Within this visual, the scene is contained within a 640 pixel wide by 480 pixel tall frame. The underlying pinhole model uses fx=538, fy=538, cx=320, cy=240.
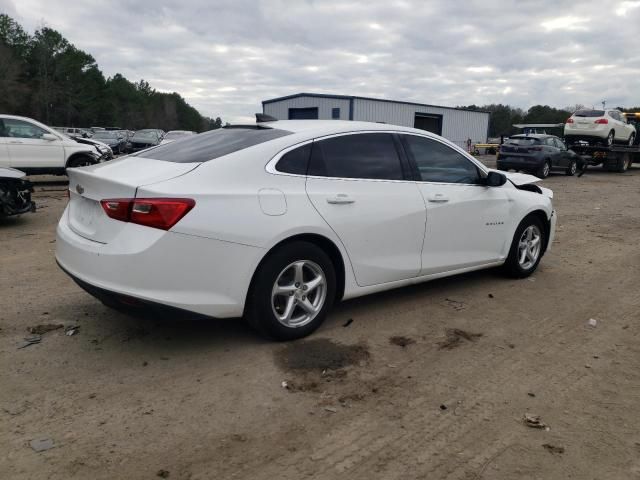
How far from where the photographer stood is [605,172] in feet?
81.5

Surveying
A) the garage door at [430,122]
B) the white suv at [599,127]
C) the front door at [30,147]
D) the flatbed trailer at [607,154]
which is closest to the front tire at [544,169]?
the flatbed trailer at [607,154]

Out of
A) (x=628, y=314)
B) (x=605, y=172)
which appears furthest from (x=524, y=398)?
(x=605, y=172)

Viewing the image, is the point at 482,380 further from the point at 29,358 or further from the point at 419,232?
the point at 29,358

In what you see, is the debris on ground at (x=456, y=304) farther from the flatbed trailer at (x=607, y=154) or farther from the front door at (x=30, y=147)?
the flatbed trailer at (x=607, y=154)

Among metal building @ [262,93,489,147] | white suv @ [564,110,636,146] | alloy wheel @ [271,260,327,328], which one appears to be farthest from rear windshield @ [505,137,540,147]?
alloy wheel @ [271,260,327,328]

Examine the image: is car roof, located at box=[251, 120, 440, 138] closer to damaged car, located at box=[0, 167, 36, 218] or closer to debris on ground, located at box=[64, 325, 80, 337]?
debris on ground, located at box=[64, 325, 80, 337]

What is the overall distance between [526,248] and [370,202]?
259cm

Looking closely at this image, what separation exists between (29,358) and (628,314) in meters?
4.98

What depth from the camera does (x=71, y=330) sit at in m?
4.16

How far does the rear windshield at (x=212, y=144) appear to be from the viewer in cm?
389

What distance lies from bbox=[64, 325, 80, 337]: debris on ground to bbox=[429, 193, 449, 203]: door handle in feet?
10.1

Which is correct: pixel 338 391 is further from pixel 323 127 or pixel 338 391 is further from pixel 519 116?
pixel 519 116

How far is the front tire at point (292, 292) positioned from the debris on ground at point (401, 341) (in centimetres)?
56

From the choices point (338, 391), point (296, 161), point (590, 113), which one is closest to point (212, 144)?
point (296, 161)
